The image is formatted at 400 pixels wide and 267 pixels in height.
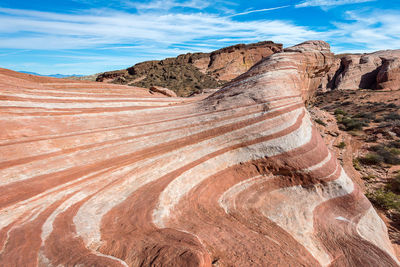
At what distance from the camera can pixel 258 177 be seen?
213 inches

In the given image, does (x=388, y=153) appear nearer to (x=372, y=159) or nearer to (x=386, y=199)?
(x=372, y=159)

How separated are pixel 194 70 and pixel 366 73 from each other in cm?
3868

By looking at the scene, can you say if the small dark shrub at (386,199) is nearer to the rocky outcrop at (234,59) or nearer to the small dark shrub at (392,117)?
the small dark shrub at (392,117)

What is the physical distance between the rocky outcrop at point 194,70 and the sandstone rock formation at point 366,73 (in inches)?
625

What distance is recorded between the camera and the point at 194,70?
58688 mm

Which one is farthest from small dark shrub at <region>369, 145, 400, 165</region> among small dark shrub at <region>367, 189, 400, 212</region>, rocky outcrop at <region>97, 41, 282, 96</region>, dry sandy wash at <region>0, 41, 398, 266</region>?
rocky outcrop at <region>97, 41, 282, 96</region>

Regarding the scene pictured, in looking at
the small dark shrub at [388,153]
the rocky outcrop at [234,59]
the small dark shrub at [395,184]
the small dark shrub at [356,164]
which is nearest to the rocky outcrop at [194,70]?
the rocky outcrop at [234,59]

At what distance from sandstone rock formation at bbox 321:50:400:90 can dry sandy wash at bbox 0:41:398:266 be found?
42.3 metres

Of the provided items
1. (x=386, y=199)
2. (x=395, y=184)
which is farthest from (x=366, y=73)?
(x=386, y=199)

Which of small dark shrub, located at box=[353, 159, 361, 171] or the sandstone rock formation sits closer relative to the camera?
small dark shrub, located at box=[353, 159, 361, 171]

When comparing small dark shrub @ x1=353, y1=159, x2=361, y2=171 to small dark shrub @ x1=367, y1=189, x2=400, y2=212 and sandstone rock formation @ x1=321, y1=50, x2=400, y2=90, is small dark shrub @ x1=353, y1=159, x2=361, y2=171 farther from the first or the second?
sandstone rock formation @ x1=321, y1=50, x2=400, y2=90

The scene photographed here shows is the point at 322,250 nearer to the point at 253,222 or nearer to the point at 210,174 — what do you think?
the point at 253,222

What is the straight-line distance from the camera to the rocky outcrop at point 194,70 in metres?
49.8

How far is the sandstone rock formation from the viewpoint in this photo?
36.2m
